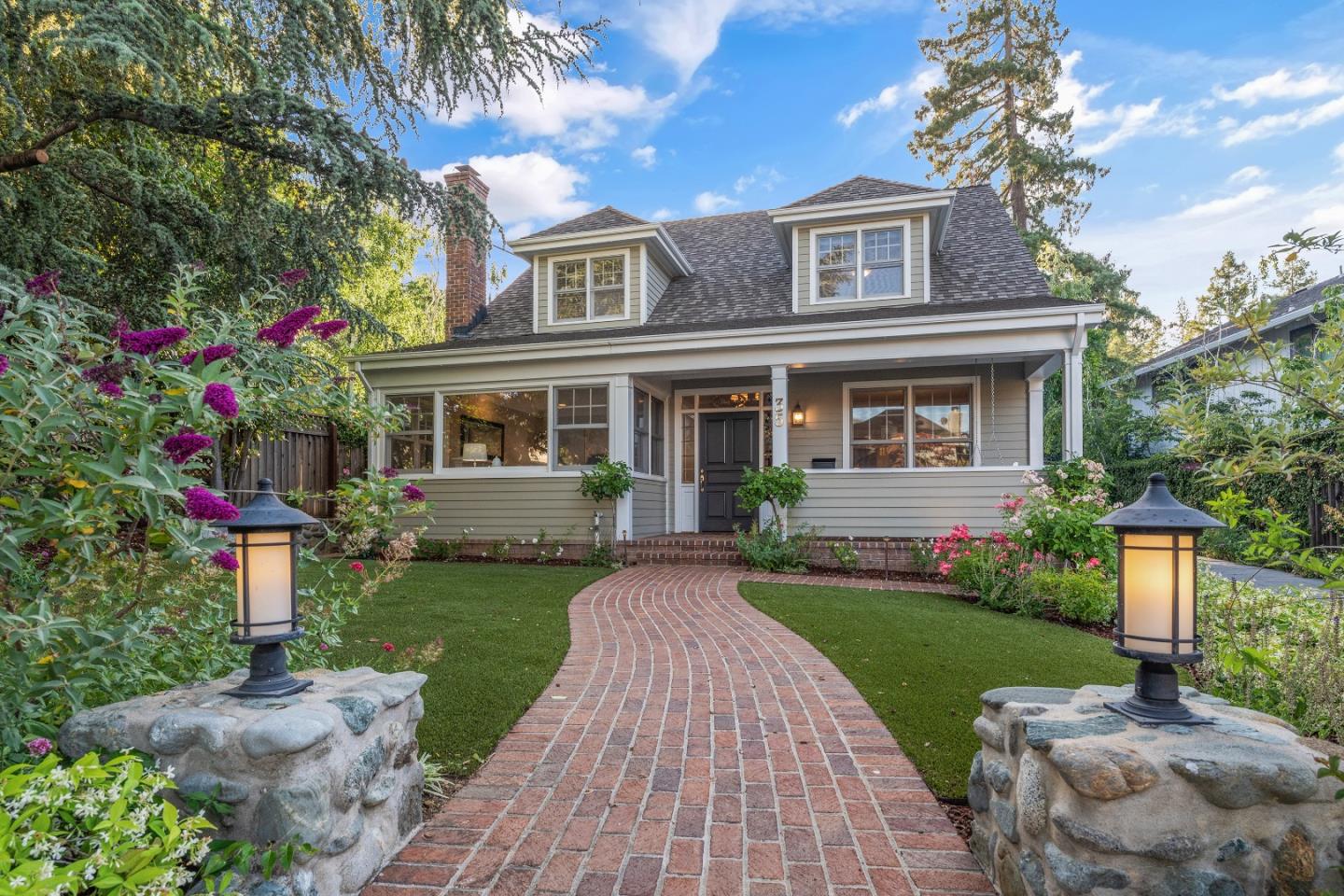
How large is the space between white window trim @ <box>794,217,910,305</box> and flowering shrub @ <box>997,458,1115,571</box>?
3519mm

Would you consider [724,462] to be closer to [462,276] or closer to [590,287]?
[590,287]

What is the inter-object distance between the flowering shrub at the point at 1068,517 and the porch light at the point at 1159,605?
15.4 feet

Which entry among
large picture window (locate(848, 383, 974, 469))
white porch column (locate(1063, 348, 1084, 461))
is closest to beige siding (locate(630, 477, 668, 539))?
large picture window (locate(848, 383, 974, 469))

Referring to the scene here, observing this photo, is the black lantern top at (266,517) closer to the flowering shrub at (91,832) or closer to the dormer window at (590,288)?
the flowering shrub at (91,832)

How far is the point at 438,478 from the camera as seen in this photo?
35.2 ft

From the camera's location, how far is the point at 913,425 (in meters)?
10.5

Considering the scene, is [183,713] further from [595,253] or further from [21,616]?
[595,253]

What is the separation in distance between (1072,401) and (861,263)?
11.8 feet

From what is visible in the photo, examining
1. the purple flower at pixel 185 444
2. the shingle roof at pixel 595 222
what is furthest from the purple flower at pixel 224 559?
the shingle roof at pixel 595 222

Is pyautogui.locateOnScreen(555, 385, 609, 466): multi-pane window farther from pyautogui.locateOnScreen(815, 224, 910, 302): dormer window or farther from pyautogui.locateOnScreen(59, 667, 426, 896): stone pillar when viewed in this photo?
pyautogui.locateOnScreen(59, 667, 426, 896): stone pillar

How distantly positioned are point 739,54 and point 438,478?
8.36 meters

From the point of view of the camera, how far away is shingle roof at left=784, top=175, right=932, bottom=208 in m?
10.2

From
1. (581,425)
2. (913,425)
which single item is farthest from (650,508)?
(913,425)

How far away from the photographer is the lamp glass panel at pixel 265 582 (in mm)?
2158
